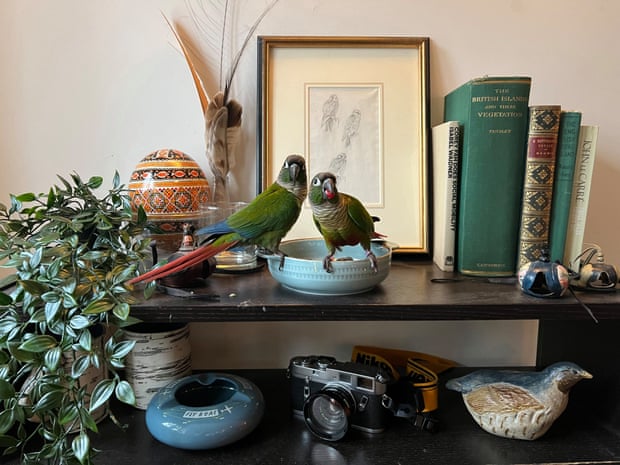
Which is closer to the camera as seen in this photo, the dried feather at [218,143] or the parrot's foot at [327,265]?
the parrot's foot at [327,265]

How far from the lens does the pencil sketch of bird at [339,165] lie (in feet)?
2.36

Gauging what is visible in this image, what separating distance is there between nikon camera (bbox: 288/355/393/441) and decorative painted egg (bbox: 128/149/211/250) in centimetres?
31

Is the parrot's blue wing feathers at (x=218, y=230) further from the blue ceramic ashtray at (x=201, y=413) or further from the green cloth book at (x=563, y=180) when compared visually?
the green cloth book at (x=563, y=180)

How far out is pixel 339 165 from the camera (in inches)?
28.4

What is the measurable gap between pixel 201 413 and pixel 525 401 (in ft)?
1.51

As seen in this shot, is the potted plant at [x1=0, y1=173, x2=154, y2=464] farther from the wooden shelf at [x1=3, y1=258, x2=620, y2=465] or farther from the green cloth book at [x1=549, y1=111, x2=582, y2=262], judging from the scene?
the green cloth book at [x1=549, y1=111, x2=582, y2=262]

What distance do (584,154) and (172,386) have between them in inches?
27.8

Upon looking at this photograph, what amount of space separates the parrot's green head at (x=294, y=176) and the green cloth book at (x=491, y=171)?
25cm

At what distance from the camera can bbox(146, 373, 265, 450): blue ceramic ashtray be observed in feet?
1.80

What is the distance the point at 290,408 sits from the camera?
67cm

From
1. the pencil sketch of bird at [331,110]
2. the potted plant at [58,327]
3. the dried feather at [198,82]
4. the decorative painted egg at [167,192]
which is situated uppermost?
the dried feather at [198,82]

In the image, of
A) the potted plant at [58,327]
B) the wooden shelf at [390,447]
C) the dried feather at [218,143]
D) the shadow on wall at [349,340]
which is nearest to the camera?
the potted plant at [58,327]

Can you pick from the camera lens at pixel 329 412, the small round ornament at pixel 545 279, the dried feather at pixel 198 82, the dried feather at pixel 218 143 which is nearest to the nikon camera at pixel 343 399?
the camera lens at pixel 329 412

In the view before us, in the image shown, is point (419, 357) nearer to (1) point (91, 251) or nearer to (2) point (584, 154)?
(2) point (584, 154)
